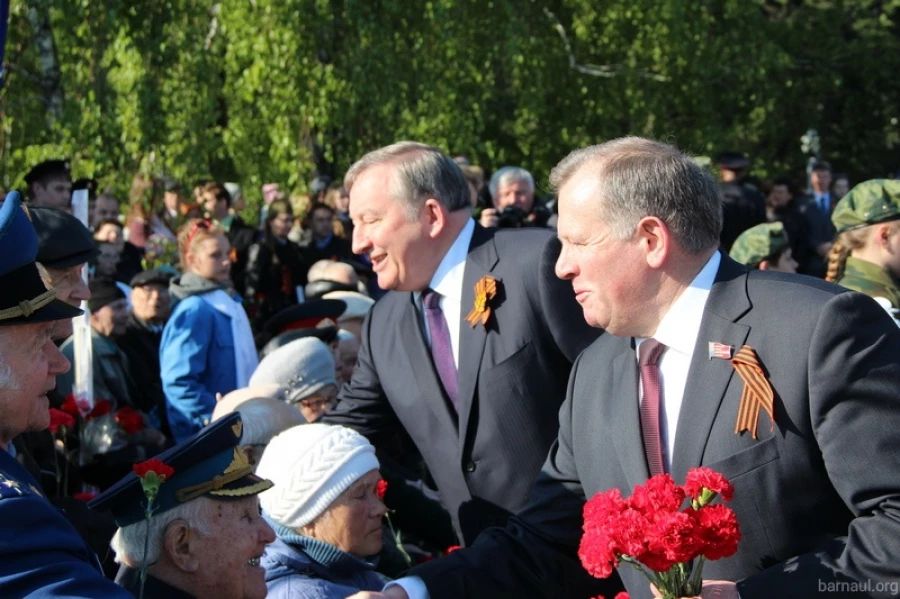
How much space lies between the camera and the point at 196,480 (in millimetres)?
3621

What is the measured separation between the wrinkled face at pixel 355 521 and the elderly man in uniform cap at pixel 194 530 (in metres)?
0.58

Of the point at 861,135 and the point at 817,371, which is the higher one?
the point at 817,371

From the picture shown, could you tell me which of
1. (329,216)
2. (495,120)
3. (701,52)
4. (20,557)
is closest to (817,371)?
(20,557)

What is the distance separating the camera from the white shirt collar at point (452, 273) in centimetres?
488

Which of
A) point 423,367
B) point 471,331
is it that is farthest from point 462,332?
point 423,367

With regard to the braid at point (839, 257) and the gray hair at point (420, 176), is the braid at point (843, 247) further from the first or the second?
the gray hair at point (420, 176)

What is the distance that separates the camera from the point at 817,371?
2928 mm

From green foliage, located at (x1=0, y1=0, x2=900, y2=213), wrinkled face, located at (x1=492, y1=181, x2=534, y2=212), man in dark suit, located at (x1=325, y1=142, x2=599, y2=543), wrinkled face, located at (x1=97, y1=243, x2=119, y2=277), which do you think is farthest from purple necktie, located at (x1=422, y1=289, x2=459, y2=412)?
green foliage, located at (x1=0, y1=0, x2=900, y2=213)

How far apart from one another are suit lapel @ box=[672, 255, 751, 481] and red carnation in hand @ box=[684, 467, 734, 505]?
1.20ft

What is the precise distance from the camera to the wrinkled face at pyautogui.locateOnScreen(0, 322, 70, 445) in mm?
2693

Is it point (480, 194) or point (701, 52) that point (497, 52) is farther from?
point (480, 194)

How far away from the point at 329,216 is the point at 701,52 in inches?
465

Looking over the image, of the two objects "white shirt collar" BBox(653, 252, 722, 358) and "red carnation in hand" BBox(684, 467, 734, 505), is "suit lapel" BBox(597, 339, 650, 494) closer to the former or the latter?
"white shirt collar" BBox(653, 252, 722, 358)

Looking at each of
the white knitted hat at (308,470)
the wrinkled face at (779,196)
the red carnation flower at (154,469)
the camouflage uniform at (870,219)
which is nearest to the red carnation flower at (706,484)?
the red carnation flower at (154,469)
